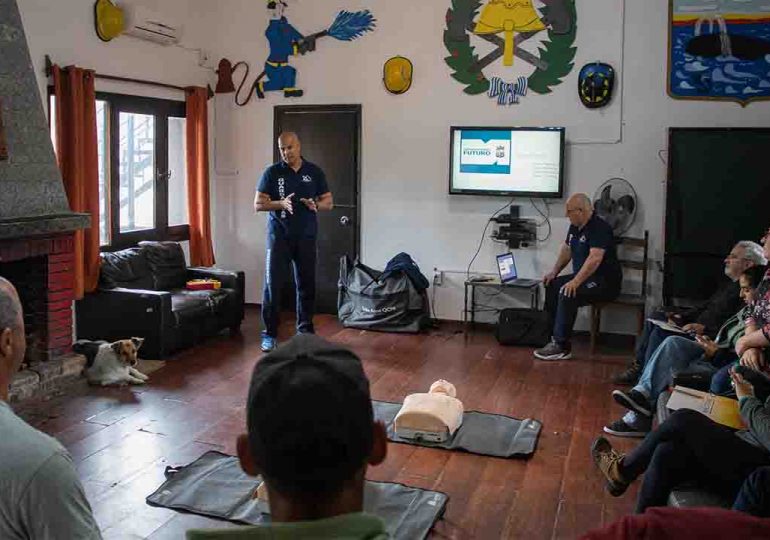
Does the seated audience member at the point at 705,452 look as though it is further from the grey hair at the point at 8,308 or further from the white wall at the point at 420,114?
the white wall at the point at 420,114

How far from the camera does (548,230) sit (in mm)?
6746

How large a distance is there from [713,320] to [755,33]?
8.19 feet

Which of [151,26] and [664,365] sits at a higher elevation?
[151,26]

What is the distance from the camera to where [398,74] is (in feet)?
22.9

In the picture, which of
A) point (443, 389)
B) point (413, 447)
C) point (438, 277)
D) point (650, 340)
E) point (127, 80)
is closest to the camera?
point (413, 447)

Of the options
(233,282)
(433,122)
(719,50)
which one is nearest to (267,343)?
(233,282)

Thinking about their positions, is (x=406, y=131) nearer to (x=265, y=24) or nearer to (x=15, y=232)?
(x=265, y=24)

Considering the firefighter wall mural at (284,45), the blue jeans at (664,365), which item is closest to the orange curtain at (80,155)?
the firefighter wall mural at (284,45)

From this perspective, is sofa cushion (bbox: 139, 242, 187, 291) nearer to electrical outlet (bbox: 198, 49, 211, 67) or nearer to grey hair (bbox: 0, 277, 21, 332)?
electrical outlet (bbox: 198, 49, 211, 67)

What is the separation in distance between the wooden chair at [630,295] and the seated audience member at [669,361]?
5.19 feet

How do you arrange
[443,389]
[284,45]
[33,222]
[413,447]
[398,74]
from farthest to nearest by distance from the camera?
1. [284,45]
2. [398,74]
3. [33,222]
4. [443,389]
5. [413,447]

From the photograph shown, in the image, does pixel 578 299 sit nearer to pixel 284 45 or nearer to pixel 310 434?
pixel 284 45

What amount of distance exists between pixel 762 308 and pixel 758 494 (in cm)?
166

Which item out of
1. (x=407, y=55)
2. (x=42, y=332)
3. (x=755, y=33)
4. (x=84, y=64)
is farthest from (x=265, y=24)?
(x=755, y=33)
